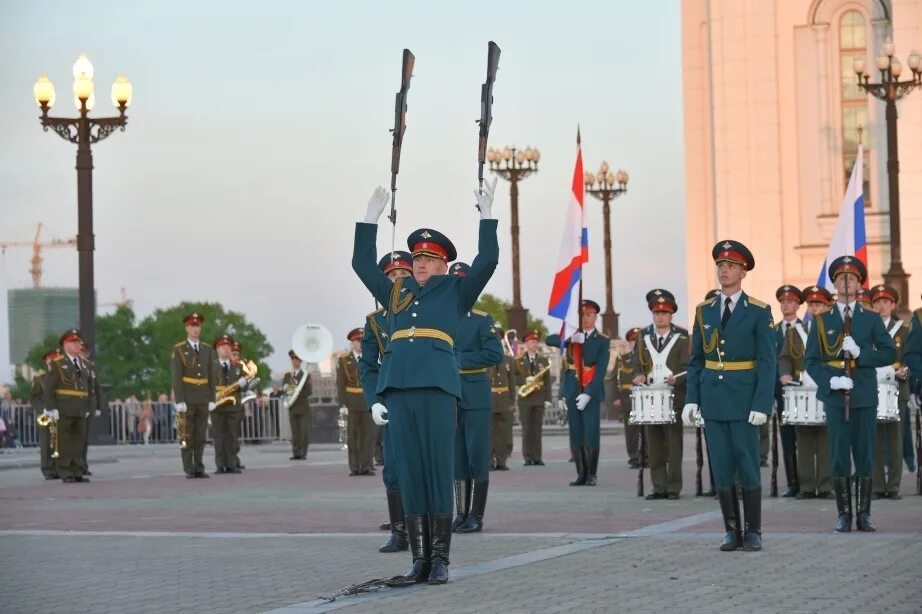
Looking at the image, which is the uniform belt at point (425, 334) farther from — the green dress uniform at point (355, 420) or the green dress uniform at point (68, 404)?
the green dress uniform at point (68, 404)

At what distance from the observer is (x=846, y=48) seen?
47.3 m

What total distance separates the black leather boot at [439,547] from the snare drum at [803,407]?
24.1 ft

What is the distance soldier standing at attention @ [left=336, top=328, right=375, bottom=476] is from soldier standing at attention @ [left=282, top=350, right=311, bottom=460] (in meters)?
5.20

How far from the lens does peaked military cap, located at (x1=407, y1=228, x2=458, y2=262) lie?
1151 centimetres

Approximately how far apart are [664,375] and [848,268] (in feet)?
13.0

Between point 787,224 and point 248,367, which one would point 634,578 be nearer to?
point 248,367

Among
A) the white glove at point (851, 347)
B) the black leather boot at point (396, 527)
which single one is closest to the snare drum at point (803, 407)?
the white glove at point (851, 347)

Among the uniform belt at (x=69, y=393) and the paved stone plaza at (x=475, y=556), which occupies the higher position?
the uniform belt at (x=69, y=393)

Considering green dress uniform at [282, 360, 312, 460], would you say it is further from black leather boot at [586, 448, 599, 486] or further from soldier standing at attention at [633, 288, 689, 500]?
soldier standing at attention at [633, 288, 689, 500]

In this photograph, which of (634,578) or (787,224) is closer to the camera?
(634,578)

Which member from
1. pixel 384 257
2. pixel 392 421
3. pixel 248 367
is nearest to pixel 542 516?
pixel 384 257

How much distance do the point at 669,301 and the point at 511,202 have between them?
32417 mm

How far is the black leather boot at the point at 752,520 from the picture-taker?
12.5 metres

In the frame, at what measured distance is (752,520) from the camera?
12.7m
